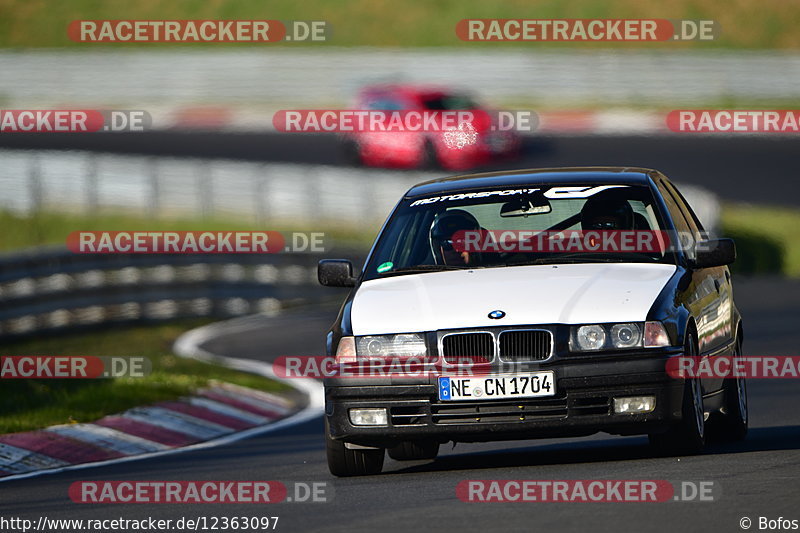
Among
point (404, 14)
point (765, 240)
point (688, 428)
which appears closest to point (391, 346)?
point (688, 428)

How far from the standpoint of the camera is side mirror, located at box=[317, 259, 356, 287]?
30.4ft

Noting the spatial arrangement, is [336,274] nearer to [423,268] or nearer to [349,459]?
[423,268]

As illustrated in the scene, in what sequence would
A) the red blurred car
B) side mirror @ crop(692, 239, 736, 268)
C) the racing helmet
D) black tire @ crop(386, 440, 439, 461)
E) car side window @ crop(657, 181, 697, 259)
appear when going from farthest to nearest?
the red blurred car, black tire @ crop(386, 440, 439, 461), car side window @ crop(657, 181, 697, 259), the racing helmet, side mirror @ crop(692, 239, 736, 268)

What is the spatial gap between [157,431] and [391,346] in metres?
3.61

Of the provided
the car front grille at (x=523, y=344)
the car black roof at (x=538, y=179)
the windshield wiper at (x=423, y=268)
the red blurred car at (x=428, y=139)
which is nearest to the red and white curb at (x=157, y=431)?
the windshield wiper at (x=423, y=268)

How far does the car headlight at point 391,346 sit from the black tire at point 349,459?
1.62ft

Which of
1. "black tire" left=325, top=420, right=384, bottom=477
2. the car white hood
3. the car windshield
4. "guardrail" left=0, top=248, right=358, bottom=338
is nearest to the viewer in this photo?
the car white hood

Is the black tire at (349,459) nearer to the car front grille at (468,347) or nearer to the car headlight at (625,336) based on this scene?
the car front grille at (468,347)

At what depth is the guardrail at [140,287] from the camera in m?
18.7

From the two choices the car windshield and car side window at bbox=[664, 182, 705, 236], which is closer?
the car windshield

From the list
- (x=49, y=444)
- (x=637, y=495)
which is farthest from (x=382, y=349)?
(x=49, y=444)

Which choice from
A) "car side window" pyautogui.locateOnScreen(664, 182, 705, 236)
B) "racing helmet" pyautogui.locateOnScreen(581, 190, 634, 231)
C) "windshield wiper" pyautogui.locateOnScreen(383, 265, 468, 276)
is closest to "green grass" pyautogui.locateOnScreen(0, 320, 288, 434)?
"windshield wiper" pyautogui.locateOnScreen(383, 265, 468, 276)

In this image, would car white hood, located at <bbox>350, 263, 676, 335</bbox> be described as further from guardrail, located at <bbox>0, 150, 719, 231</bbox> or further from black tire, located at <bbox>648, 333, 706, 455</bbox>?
guardrail, located at <bbox>0, 150, 719, 231</bbox>

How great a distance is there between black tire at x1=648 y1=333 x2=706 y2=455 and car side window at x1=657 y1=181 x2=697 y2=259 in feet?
2.91
